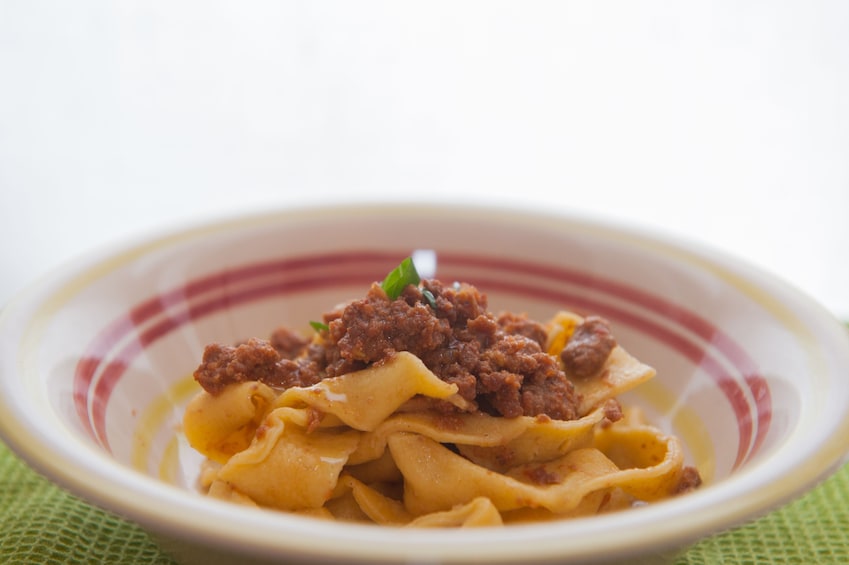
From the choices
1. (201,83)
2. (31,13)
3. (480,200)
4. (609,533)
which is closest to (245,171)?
(201,83)

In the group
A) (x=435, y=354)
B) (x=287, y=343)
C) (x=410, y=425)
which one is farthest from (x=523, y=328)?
(x=287, y=343)

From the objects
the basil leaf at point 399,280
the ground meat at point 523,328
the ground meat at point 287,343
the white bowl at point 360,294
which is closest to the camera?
the white bowl at point 360,294

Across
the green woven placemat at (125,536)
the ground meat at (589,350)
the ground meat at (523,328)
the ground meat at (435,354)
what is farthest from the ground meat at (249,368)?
the ground meat at (589,350)

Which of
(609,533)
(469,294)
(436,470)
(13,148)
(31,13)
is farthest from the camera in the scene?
(13,148)

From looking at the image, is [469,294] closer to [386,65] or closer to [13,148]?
[386,65]

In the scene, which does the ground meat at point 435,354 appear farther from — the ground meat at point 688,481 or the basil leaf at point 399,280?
the ground meat at point 688,481

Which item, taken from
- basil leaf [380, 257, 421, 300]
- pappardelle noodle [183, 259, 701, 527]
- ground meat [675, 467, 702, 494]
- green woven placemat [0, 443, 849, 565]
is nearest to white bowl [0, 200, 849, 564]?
ground meat [675, 467, 702, 494]
